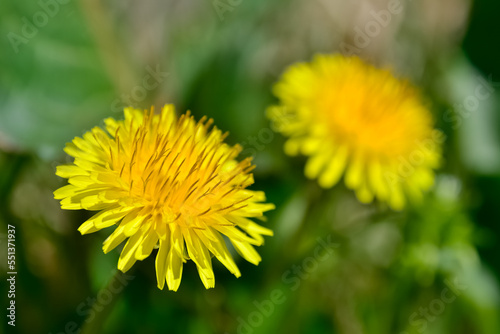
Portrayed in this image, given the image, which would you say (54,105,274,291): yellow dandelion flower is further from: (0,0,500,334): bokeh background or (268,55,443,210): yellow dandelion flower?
(268,55,443,210): yellow dandelion flower

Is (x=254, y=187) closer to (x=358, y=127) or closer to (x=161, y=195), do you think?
(x=358, y=127)

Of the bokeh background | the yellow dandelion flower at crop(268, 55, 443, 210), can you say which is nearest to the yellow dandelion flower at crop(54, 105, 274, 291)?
the bokeh background

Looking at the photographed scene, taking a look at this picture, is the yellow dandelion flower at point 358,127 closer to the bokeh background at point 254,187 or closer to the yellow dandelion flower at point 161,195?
the bokeh background at point 254,187

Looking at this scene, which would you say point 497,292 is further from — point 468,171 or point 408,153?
point 408,153

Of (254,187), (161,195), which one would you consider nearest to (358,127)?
(254,187)

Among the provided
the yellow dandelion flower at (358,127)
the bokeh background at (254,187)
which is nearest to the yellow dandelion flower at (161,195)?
the bokeh background at (254,187)

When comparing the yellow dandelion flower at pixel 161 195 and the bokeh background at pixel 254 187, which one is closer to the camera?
the yellow dandelion flower at pixel 161 195
